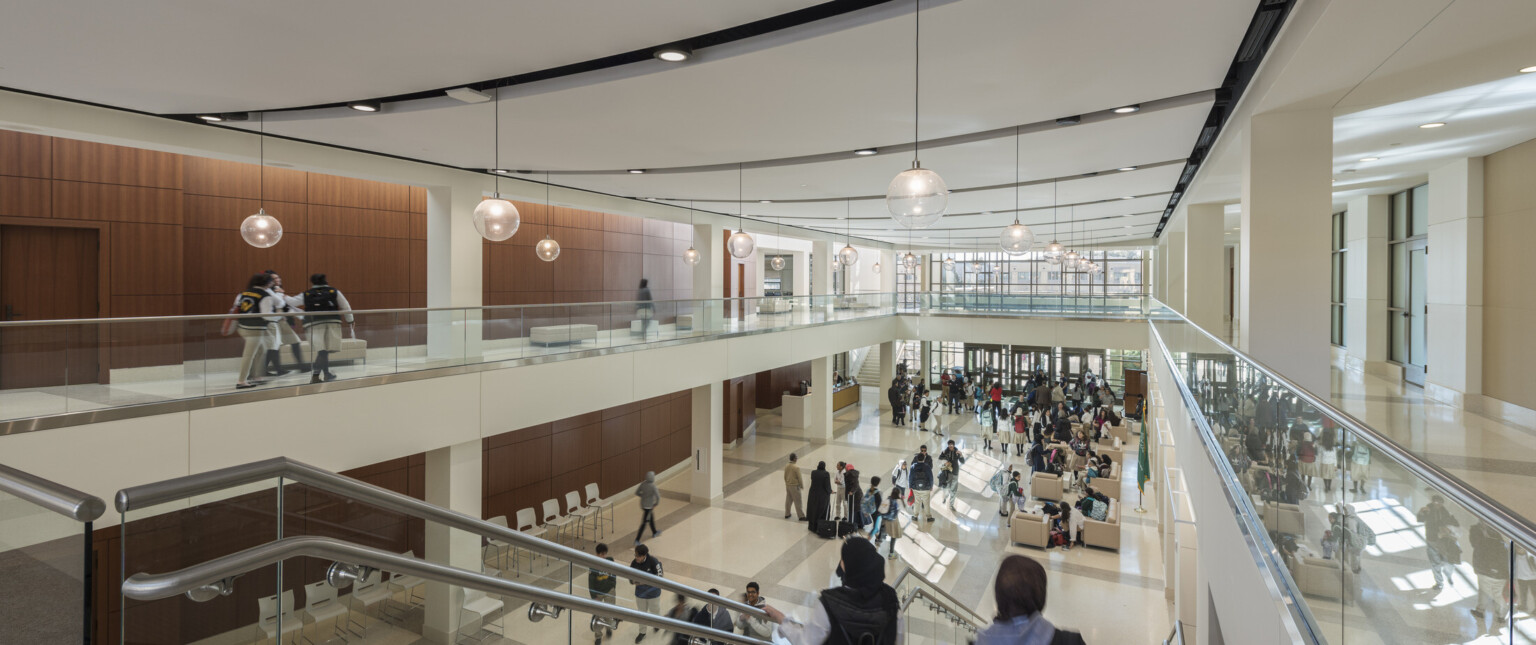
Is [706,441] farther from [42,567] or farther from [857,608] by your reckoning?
[42,567]

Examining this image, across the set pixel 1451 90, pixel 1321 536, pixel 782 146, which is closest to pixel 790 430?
pixel 782 146

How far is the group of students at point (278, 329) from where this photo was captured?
584 cm

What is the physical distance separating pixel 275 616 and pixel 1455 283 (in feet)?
36.6

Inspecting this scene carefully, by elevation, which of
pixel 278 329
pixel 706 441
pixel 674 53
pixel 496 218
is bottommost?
pixel 706 441

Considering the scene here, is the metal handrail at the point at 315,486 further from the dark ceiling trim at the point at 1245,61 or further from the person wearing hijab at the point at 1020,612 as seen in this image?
the dark ceiling trim at the point at 1245,61

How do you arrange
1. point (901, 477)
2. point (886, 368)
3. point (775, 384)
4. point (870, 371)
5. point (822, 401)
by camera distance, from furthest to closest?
point (870, 371), point (886, 368), point (775, 384), point (822, 401), point (901, 477)

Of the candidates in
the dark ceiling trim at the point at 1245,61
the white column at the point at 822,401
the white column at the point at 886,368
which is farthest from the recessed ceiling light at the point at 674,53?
the white column at the point at 886,368

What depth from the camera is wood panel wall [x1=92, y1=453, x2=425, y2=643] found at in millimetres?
1575

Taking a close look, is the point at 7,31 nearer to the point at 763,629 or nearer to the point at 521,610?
the point at 521,610

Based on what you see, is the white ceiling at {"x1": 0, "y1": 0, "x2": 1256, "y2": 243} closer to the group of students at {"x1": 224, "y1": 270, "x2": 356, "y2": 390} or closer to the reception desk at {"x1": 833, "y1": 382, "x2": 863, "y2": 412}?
the group of students at {"x1": 224, "y1": 270, "x2": 356, "y2": 390}

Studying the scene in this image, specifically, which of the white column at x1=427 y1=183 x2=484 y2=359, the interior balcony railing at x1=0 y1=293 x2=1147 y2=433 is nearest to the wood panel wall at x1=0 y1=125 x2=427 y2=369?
the interior balcony railing at x1=0 y1=293 x2=1147 y2=433

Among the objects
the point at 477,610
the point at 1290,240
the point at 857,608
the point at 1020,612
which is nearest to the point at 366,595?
the point at 477,610

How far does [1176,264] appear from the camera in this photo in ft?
49.8

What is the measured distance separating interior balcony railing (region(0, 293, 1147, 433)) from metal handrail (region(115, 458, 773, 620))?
14.0 ft
